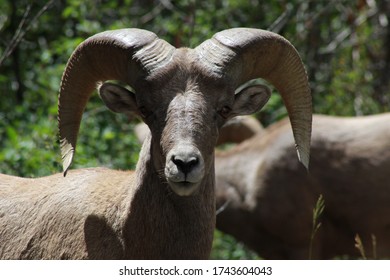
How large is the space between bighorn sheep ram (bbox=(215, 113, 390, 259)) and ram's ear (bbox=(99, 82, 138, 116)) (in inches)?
193

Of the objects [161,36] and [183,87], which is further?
[161,36]

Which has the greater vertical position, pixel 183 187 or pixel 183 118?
pixel 183 118

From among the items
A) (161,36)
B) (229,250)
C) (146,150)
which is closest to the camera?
(146,150)

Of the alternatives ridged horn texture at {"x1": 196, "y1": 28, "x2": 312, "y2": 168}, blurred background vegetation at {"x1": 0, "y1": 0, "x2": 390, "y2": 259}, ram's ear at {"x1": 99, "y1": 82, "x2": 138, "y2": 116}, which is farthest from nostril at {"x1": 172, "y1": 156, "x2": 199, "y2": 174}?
blurred background vegetation at {"x1": 0, "y1": 0, "x2": 390, "y2": 259}

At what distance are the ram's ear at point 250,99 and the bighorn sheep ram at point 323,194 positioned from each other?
4.67 metres

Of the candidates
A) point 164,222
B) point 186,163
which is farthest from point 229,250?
point 186,163

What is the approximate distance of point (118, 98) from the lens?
736 centimetres

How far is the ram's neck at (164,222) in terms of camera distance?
6891 millimetres

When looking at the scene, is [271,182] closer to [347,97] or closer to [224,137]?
[224,137]

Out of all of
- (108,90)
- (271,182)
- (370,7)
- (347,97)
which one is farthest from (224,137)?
(108,90)

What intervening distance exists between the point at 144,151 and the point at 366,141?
5690 millimetres

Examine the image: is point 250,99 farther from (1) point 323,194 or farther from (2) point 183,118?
(1) point 323,194

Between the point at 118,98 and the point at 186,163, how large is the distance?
1370 mm

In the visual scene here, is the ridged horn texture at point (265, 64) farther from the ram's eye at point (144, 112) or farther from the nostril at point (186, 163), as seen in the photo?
the nostril at point (186, 163)
